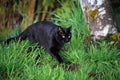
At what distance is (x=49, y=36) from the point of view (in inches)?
229

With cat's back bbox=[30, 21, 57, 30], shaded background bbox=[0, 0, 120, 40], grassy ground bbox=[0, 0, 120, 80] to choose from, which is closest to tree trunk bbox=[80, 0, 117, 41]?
grassy ground bbox=[0, 0, 120, 80]

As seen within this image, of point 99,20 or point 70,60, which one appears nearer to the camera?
point 70,60

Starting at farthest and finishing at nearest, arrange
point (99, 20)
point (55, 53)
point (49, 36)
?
point (99, 20) → point (49, 36) → point (55, 53)

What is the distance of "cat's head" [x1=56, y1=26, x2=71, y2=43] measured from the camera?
554 cm

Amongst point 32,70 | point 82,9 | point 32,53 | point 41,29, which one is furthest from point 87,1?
→ point 32,70

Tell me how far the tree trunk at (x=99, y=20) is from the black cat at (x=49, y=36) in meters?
0.69

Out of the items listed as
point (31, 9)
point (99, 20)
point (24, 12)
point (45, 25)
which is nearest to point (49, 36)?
point (45, 25)

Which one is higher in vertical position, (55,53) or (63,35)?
(63,35)

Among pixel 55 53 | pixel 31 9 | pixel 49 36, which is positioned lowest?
pixel 55 53

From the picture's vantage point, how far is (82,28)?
6.32 metres

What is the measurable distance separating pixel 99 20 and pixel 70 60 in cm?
95

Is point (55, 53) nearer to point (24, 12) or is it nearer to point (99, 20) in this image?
point (99, 20)

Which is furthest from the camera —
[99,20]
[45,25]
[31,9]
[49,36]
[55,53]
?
[31,9]

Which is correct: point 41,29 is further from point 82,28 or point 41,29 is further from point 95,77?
point 95,77
